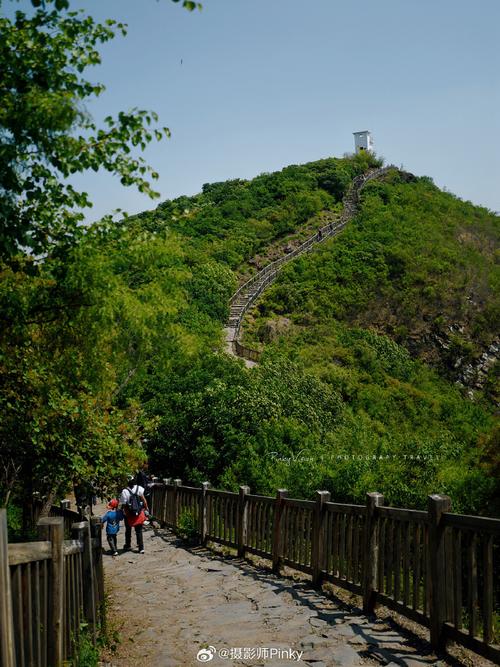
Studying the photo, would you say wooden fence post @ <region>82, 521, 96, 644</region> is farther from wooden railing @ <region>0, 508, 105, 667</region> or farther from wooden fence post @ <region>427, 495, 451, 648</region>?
wooden fence post @ <region>427, 495, 451, 648</region>

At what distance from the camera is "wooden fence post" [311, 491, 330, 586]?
32.7 ft

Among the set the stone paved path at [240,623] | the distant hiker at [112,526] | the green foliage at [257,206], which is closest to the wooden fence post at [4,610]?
the stone paved path at [240,623]

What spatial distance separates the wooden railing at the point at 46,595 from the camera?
171 inches

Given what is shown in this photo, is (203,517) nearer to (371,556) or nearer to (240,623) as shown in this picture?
(240,623)

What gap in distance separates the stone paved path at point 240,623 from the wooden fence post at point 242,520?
2.11 ft

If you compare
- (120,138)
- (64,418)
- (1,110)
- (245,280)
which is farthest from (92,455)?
(245,280)

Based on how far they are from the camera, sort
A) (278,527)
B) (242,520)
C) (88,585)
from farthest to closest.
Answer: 1. (242,520)
2. (278,527)
3. (88,585)

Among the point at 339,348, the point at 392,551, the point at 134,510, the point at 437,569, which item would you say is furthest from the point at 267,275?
the point at 437,569

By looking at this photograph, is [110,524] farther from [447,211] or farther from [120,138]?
[447,211]

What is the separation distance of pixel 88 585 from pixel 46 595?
202 cm

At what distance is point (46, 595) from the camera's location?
584 cm

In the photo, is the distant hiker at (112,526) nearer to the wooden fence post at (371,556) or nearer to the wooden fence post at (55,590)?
the wooden fence post at (371,556)

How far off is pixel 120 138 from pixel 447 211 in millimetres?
78234

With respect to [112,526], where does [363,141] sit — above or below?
above
